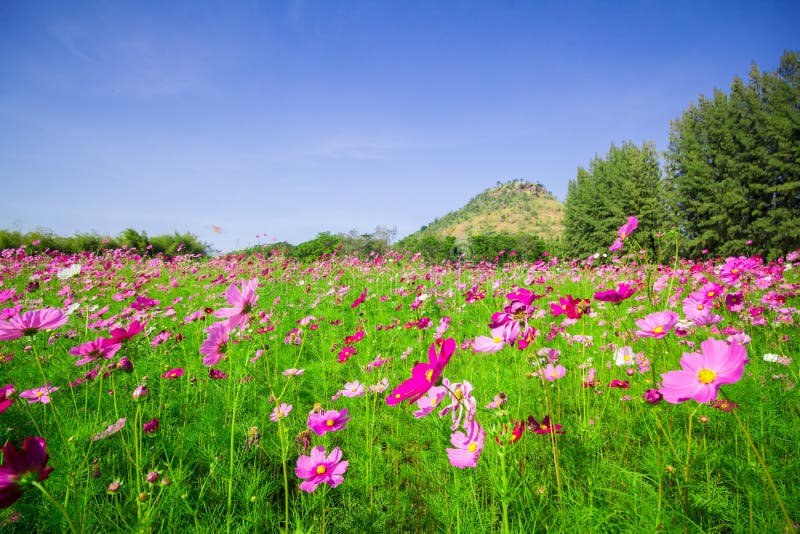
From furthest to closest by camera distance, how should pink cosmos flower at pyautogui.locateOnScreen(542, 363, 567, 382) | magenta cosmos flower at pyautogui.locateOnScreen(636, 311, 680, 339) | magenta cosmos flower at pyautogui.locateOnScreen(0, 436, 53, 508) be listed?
pink cosmos flower at pyautogui.locateOnScreen(542, 363, 567, 382)
magenta cosmos flower at pyautogui.locateOnScreen(636, 311, 680, 339)
magenta cosmos flower at pyautogui.locateOnScreen(0, 436, 53, 508)

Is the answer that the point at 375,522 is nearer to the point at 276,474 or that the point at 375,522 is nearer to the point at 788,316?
the point at 276,474

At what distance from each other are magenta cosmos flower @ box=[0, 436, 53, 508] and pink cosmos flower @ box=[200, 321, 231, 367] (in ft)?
1.19

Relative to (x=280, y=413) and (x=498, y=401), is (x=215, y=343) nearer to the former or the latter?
(x=280, y=413)

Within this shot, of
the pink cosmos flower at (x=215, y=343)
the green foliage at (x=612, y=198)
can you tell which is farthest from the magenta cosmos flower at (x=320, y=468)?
the green foliage at (x=612, y=198)

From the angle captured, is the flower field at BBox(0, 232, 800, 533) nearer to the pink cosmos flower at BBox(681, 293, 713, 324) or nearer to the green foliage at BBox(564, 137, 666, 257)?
the pink cosmos flower at BBox(681, 293, 713, 324)

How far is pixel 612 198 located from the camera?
26250mm

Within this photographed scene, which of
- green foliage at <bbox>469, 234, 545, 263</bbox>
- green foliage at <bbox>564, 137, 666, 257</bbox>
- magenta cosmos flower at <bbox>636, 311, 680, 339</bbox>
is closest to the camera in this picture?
magenta cosmos flower at <bbox>636, 311, 680, 339</bbox>

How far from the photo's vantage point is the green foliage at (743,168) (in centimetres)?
1686

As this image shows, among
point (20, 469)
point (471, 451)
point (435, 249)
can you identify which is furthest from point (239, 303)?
point (435, 249)

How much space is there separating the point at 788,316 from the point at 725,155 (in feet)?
76.0

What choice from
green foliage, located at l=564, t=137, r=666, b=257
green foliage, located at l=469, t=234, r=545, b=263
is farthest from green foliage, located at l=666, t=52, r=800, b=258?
green foliage, located at l=469, t=234, r=545, b=263

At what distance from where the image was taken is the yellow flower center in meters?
0.75

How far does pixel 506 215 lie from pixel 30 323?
3084 inches

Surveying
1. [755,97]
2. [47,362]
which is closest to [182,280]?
[47,362]
